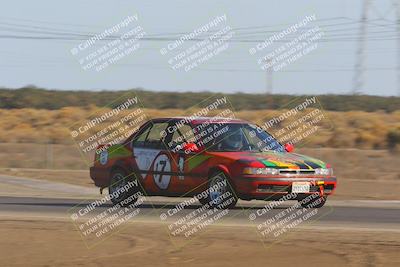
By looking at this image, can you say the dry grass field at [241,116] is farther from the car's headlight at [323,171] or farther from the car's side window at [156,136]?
the car's headlight at [323,171]

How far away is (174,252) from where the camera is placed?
10938mm

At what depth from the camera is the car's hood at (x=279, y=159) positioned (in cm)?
1557

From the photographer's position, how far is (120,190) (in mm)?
17062

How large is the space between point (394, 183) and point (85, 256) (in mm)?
14898

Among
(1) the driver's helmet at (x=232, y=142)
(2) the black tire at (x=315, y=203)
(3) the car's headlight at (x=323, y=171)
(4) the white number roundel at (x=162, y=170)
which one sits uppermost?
(1) the driver's helmet at (x=232, y=142)

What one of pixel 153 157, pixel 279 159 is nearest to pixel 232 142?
pixel 279 159

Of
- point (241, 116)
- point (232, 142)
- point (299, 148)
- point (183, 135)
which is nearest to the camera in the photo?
point (232, 142)

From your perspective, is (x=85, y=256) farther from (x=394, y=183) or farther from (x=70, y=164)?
(x=70, y=164)

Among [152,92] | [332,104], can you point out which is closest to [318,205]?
[332,104]

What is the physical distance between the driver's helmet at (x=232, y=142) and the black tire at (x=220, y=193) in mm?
610

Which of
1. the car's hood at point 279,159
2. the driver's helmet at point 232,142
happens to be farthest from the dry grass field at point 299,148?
the driver's helmet at point 232,142

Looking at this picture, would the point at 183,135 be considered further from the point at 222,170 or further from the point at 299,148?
the point at 299,148

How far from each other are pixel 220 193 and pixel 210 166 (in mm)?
480

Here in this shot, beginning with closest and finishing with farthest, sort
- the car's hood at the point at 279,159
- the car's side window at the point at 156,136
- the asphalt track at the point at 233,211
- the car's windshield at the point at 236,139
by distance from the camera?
the asphalt track at the point at 233,211 → the car's hood at the point at 279,159 → the car's windshield at the point at 236,139 → the car's side window at the point at 156,136
